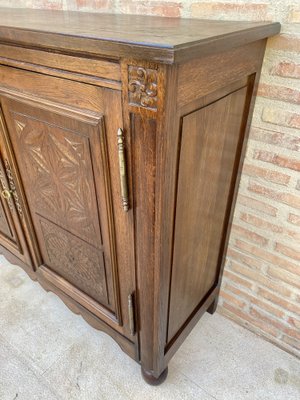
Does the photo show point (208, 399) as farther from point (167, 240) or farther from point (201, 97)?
point (201, 97)

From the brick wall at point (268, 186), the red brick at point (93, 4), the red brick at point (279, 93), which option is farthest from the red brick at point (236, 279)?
the red brick at point (93, 4)

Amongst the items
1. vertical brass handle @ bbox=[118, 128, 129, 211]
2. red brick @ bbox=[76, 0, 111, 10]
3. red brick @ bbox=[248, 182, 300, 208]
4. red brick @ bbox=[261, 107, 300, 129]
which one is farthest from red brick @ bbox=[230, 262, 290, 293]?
red brick @ bbox=[76, 0, 111, 10]

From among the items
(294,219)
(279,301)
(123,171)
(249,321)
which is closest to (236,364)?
(249,321)

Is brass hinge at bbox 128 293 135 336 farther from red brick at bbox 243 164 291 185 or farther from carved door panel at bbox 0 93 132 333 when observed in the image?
red brick at bbox 243 164 291 185

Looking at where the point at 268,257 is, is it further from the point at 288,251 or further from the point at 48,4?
the point at 48,4

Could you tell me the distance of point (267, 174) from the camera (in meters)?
0.98

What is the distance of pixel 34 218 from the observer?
44.6 inches

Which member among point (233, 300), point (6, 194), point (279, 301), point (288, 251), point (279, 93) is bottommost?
point (233, 300)

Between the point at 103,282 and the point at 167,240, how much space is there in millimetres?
365

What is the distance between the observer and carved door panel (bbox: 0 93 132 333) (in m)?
0.75

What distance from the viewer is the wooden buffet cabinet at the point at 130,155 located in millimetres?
580

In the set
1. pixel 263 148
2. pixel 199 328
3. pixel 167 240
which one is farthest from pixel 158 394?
pixel 263 148

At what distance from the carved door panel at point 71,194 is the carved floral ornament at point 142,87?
0.38 feet

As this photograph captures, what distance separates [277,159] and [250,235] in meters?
0.31
